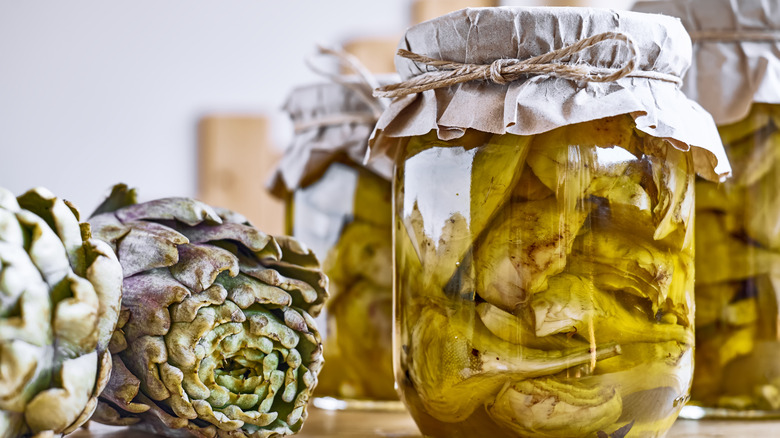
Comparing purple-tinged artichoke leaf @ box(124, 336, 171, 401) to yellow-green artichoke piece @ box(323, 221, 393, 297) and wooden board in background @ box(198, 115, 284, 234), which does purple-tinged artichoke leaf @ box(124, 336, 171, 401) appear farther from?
wooden board in background @ box(198, 115, 284, 234)

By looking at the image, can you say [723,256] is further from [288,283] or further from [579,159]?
[288,283]

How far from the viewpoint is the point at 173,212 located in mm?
500

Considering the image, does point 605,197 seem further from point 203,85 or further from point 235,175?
point 203,85

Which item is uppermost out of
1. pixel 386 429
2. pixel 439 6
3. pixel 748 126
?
pixel 439 6

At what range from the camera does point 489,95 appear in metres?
0.45

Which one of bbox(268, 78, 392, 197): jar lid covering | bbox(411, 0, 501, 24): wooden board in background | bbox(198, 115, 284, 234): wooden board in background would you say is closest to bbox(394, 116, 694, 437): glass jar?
bbox(268, 78, 392, 197): jar lid covering

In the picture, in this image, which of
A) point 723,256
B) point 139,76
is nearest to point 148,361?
point 723,256

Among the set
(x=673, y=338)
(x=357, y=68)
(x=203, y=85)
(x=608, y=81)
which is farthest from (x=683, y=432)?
(x=203, y=85)

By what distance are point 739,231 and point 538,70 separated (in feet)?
0.82

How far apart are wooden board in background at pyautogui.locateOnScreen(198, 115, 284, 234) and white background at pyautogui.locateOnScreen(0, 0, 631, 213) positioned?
0.08 meters

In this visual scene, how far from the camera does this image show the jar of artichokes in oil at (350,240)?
26.3 inches

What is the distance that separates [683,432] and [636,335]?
0.14m

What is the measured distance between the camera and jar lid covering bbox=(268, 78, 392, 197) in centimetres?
68

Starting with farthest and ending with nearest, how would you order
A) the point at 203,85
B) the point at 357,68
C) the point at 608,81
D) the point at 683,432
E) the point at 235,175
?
the point at 203,85 → the point at 235,175 → the point at 357,68 → the point at 683,432 → the point at 608,81
